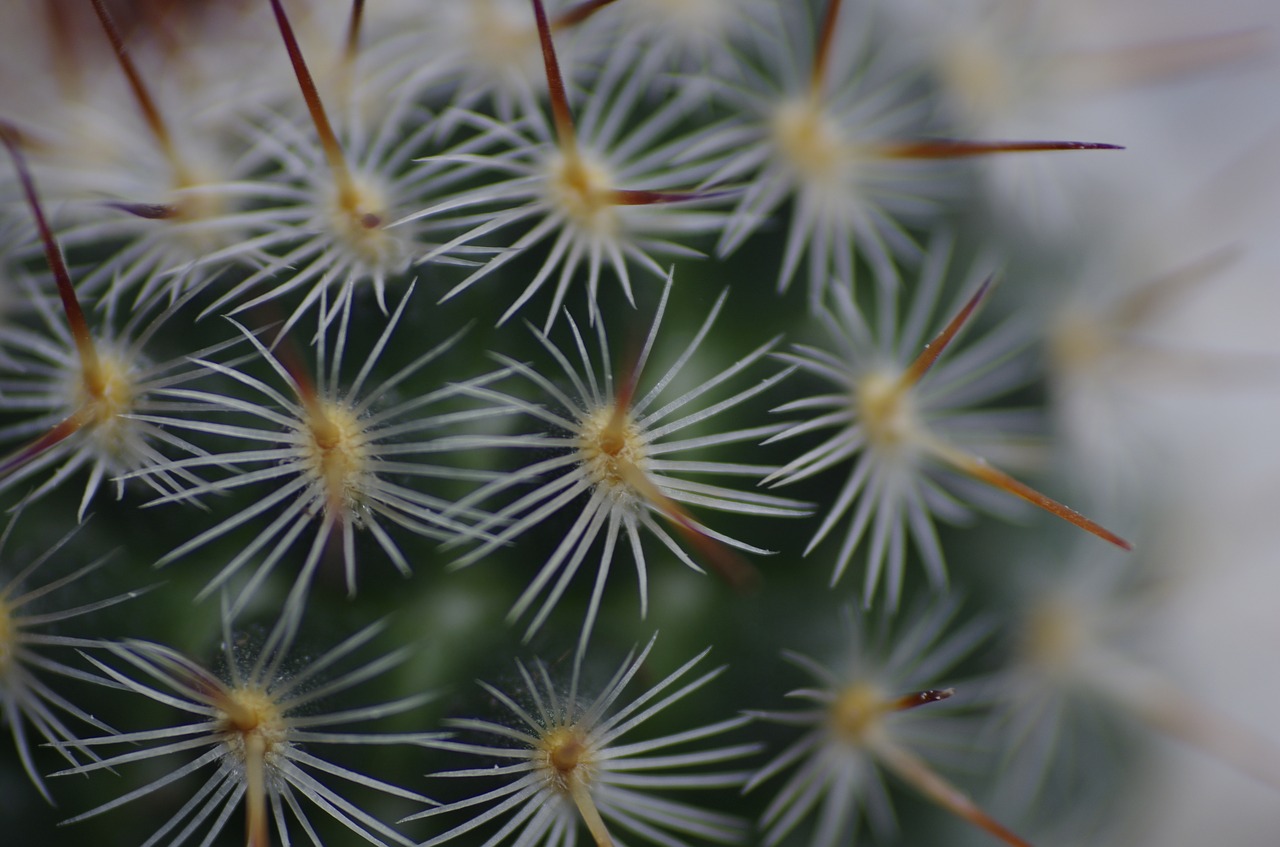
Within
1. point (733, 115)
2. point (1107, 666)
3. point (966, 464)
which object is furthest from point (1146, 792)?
point (733, 115)

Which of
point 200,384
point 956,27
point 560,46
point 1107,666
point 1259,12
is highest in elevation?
point 1259,12

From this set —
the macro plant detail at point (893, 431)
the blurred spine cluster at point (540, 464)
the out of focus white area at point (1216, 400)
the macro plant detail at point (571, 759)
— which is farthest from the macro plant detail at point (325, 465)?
the out of focus white area at point (1216, 400)

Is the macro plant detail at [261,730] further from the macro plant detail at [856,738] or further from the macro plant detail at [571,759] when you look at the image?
the macro plant detail at [856,738]

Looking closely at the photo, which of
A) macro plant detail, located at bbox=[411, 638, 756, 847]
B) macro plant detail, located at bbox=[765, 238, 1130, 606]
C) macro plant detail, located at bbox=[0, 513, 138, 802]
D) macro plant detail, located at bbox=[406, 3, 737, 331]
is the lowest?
macro plant detail, located at bbox=[411, 638, 756, 847]

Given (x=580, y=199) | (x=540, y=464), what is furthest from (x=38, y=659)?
(x=580, y=199)

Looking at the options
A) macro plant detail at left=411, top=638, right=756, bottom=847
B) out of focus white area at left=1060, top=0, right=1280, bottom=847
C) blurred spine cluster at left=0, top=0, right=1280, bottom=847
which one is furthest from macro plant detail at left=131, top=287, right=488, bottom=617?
out of focus white area at left=1060, top=0, right=1280, bottom=847

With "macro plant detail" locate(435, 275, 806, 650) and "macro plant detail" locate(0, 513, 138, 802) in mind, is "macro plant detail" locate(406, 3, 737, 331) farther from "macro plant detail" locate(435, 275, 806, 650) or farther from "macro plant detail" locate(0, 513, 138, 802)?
"macro plant detail" locate(0, 513, 138, 802)

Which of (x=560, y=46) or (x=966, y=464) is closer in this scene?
(x=966, y=464)

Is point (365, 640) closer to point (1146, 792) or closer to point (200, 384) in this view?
point (200, 384)

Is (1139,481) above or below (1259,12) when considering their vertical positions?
below
